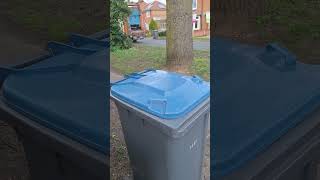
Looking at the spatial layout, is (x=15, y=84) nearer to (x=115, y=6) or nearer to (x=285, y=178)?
(x=115, y=6)

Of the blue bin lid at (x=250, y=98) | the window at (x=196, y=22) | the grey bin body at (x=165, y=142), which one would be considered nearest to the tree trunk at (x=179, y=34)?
the window at (x=196, y=22)

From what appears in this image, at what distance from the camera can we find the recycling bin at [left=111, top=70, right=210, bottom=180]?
1.40 metres

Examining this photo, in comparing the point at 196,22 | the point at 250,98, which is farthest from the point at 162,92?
the point at 250,98

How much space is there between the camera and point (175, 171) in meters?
1.59

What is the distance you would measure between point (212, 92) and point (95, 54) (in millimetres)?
421

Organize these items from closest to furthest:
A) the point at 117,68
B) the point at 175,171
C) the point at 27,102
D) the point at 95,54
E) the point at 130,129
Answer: the point at 95,54 < the point at 27,102 < the point at 117,68 < the point at 175,171 < the point at 130,129

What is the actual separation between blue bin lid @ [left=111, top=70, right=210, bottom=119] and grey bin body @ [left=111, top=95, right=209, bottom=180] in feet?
0.09

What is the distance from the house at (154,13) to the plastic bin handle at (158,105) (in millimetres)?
291

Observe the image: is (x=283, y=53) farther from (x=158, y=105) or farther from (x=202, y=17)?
(x=158, y=105)

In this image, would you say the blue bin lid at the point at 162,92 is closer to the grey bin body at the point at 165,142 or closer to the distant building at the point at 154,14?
the grey bin body at the point at 165,142

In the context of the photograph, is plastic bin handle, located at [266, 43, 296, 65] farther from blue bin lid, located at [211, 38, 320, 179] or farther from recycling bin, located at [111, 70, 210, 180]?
recycling bin, located at [111, 70, 210, 180]

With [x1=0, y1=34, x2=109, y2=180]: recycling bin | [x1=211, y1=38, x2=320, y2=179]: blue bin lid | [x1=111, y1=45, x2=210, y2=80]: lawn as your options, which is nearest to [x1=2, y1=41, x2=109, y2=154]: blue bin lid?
[x1=0, y1=34, x2=109, y2=180]: recycling bin

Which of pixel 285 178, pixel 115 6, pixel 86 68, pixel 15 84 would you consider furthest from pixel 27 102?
pixel 285 178

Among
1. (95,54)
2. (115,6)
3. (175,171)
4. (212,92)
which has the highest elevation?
(115,6)
